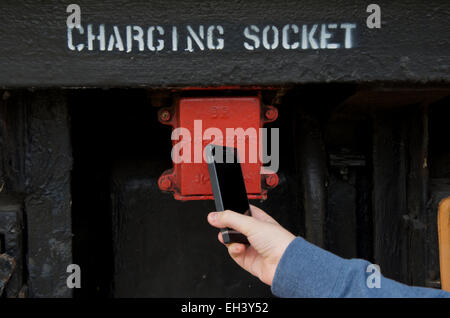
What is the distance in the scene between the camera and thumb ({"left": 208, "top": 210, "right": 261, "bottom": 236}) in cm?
80

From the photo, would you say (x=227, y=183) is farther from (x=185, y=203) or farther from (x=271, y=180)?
(x=185, y=203)

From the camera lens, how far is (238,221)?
81cm

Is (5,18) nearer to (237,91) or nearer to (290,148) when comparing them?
(237,91)

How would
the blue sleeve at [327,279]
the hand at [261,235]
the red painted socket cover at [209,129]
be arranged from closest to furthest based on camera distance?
the blue sleeve at [327,279] → the hand at [261,235] → the red painted socket cover at [209,129]

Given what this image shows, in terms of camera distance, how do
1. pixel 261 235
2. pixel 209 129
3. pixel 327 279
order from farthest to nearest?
pixel 209 129 < pixel 261 235 < pixel 327 279

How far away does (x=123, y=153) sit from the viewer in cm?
127

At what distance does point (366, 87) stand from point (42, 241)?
852 millimetres

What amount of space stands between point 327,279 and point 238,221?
208mm

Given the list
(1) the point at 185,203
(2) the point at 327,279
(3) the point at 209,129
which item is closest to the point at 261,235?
(2) the point at 327,279

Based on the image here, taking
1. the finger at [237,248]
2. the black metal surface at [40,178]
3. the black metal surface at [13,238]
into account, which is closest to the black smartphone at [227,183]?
the finger at [237,248]

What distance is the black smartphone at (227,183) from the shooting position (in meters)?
0.84

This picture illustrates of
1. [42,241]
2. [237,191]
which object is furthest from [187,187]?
[42,241]

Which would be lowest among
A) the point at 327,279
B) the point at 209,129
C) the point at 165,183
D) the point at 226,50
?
the point at 327,279

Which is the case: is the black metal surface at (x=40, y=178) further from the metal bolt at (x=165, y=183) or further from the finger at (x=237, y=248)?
the finger at (x=237, y=248)
